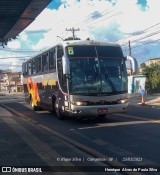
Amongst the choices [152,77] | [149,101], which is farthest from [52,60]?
[152,77]

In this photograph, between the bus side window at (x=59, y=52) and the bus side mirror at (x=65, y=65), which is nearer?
the bus side mirror at (x=65, y=65)

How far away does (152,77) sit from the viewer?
44875 millimetres

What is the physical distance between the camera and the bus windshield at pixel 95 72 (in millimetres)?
15312

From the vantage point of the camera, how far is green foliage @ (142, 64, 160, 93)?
43812 mm

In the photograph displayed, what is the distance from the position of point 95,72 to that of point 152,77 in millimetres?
30411

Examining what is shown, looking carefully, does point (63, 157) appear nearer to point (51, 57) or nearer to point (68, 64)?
point (68, 64)

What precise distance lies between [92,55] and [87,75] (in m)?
0.90

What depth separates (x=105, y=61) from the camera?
51.6 feet

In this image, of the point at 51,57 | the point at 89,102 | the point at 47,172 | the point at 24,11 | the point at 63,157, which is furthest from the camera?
the point at 24,11

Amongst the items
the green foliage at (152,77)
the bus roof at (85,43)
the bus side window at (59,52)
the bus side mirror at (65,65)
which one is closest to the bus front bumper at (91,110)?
the bus side mirror at (65,65)

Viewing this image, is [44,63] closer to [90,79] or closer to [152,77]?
[90,79]

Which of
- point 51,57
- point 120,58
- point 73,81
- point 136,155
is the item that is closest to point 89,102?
point 73,81

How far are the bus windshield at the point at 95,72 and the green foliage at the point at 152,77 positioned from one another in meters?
28.5

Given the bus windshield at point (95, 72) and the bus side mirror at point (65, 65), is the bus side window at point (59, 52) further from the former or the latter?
the bus side mirror at point (65, 65)
